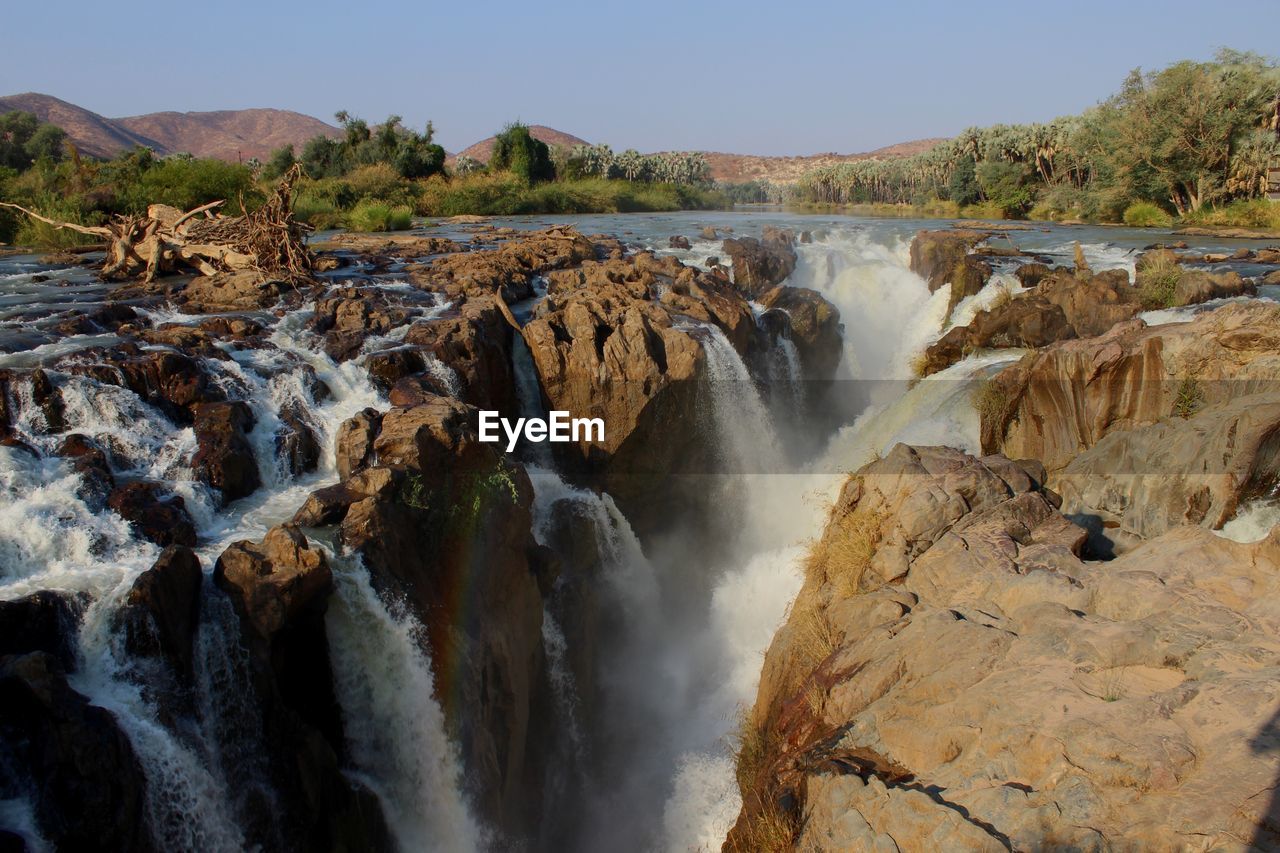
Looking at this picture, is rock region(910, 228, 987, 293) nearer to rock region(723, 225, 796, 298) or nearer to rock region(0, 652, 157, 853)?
rock region(723, 225, 796, 298)

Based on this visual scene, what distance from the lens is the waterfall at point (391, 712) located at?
7.93m

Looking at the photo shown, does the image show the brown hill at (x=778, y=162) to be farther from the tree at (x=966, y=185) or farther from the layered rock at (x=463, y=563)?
the layered rock at (x=463, y=563)

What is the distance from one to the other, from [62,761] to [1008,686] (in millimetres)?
6649

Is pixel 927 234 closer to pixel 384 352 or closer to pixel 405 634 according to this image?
pixel 384 352

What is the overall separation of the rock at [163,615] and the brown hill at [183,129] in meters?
88.8

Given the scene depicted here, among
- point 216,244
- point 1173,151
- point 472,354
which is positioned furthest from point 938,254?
point 216,244

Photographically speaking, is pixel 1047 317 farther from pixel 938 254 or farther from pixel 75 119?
pixel 75 119

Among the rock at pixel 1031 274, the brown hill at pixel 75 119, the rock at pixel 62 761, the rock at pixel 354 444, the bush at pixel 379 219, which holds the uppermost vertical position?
the brown hill at pixel 75 119

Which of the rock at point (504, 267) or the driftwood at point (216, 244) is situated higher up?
the driftwood at point (216, 244)

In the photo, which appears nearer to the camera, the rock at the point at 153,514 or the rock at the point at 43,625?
the rock at the point at 43,625

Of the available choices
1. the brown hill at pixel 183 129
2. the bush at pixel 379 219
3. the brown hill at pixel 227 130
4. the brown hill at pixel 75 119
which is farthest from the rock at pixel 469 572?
the brown hill at pixel 227 130

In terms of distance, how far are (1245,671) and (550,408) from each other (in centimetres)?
1097

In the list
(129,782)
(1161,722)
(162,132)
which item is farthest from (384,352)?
(162,132)

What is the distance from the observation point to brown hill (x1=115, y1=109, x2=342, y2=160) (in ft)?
415
